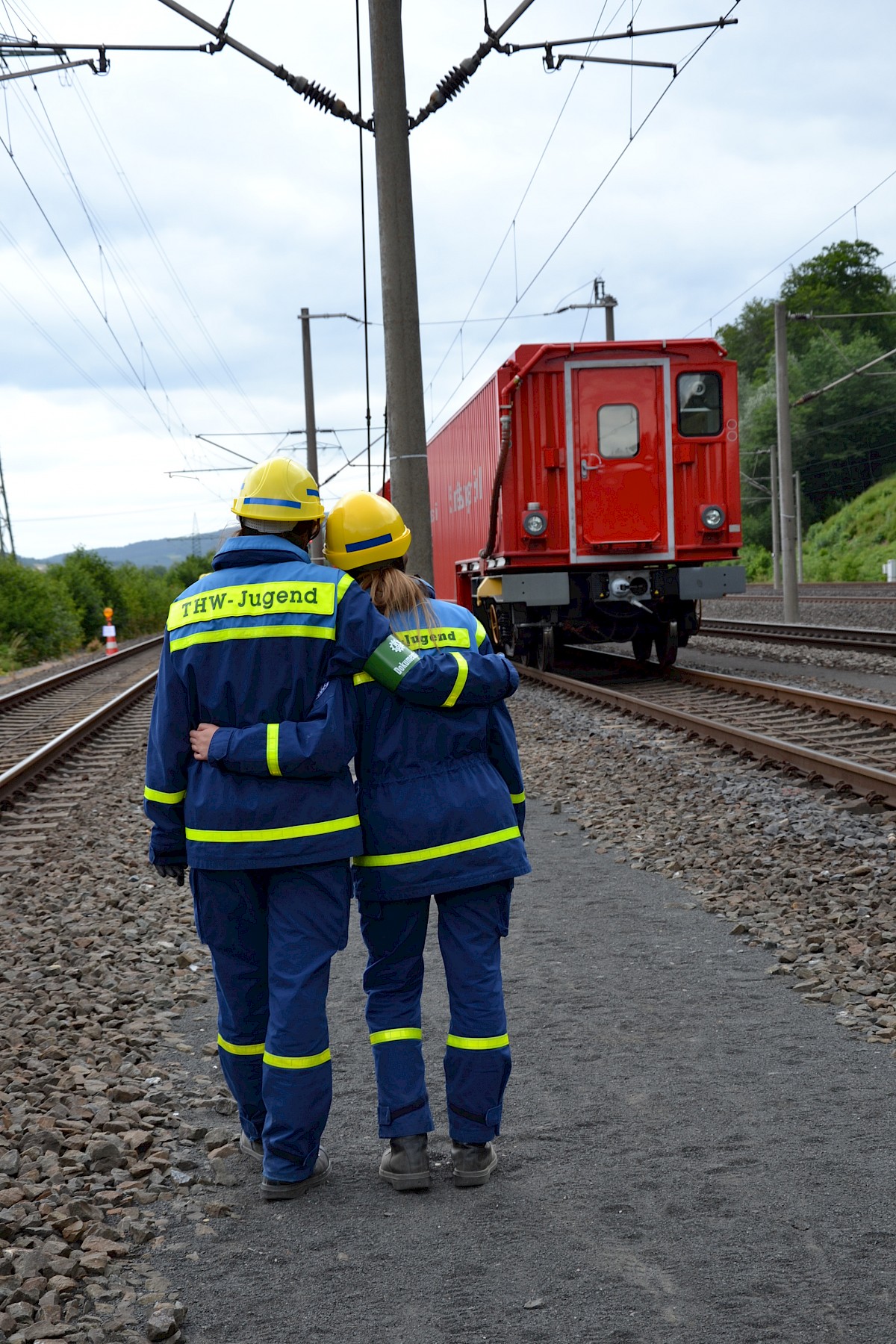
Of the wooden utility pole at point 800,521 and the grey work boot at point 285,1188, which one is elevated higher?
the wooden utility pole at point 800,521

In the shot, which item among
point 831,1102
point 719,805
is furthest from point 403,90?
point 831,1102

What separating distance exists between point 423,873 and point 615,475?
37.2 ft

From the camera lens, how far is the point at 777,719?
1083 cm

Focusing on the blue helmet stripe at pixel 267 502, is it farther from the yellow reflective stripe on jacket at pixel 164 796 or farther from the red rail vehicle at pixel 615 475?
the red rail vehicle at pixel 615 475

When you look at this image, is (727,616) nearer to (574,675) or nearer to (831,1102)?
(574,675)

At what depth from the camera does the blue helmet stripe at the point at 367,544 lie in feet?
10.9

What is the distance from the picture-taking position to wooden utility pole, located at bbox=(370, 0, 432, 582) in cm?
848

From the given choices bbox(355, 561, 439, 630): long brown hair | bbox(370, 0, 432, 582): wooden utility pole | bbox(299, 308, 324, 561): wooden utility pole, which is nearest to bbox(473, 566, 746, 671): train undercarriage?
bbox(370, 0, 432, 582): wooden utility pole

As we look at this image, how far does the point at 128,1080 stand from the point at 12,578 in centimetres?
2934

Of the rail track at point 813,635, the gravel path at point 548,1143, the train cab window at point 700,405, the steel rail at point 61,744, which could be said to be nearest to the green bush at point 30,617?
the steel rail at point 61,744

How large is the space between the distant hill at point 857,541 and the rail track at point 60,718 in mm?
28702

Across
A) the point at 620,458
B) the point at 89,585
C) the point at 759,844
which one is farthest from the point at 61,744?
the point at 89,585

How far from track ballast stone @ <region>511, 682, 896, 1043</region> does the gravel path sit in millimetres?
24

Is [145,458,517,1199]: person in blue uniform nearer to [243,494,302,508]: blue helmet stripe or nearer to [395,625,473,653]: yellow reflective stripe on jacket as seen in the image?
[243,494,302,508]: blue helmet stripe
